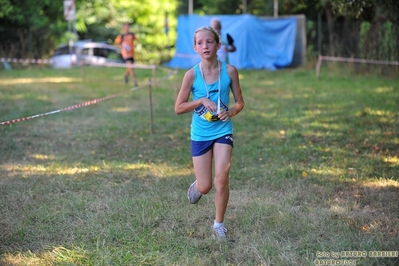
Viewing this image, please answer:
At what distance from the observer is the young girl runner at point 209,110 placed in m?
4.95

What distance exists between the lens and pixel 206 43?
4949 millimetres

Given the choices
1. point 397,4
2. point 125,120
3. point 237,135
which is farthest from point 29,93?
point 397,4

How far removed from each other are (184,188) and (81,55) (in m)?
22.0

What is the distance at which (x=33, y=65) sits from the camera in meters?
26.2

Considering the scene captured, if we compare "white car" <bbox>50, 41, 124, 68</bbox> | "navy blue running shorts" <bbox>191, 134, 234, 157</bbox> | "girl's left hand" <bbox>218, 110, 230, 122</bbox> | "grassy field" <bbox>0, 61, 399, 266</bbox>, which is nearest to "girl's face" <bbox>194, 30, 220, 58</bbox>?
"girl's left hand" <bbox>218, 110, 230, 122</bbox>

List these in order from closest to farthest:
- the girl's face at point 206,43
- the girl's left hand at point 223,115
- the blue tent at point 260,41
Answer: the girl's left hand at point 223,115, the girl's face at point 206,43, the blue tent at point 260,41

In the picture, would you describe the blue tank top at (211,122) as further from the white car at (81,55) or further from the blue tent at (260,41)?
the white car at (81,55)

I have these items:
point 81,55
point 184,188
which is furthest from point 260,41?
point 184,188

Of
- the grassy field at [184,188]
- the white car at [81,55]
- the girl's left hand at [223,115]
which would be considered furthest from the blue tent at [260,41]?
the girl's left hand at [223,115]

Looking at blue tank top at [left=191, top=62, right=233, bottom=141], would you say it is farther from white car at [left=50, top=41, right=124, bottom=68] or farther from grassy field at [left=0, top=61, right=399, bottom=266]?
white car at [left=50, top=41, right=124, bottom=68]

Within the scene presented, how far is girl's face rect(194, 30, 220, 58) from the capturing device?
4.94m

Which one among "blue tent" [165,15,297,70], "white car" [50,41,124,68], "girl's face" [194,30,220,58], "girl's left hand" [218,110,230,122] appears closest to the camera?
"girl's left hand" [218,110,230,122]

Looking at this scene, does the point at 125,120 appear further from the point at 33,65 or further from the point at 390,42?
the point at 33,65

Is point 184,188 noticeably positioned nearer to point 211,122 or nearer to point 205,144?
point 205,144
